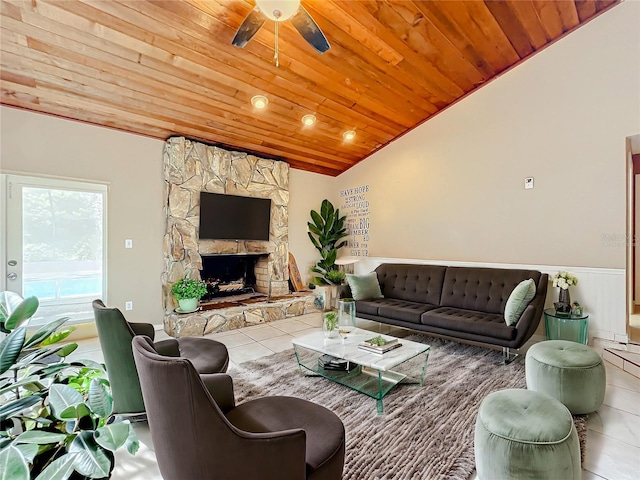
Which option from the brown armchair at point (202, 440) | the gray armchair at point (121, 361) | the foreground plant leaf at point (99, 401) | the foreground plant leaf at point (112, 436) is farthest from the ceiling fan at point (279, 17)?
the foreground plant leaf at point (112, 436)

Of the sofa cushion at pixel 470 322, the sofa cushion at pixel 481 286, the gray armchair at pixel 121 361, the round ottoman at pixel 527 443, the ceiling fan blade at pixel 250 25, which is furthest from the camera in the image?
the sofa cushion at pixel 481 286

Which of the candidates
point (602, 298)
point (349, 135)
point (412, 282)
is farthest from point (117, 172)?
point (602, 298)

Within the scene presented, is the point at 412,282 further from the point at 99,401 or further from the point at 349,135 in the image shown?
the point at 99,401

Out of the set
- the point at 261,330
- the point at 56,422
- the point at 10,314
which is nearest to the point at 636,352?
the point at 261,330

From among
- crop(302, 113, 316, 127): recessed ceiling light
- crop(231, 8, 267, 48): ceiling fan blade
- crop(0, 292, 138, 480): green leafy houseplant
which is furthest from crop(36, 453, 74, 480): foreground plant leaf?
crop(302, 113, 316, 127): recessed ceiling light

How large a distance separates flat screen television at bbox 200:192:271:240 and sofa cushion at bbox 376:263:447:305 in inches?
87.4

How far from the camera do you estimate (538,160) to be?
13.6ft

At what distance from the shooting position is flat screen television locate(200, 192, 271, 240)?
4855 millimetres

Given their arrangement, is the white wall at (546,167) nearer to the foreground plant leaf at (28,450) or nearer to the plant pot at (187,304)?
the plant pot at (187,304)

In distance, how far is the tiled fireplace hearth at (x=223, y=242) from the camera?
4512 millimetres

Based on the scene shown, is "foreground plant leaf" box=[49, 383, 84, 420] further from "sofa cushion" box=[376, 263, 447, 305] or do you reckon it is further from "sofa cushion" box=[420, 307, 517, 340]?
"sofa cushion" box=[376, 263, 447, 305]

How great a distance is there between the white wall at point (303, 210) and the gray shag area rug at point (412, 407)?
2.81 metres

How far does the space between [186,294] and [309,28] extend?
3.53 metres

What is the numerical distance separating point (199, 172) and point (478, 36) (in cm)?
408
